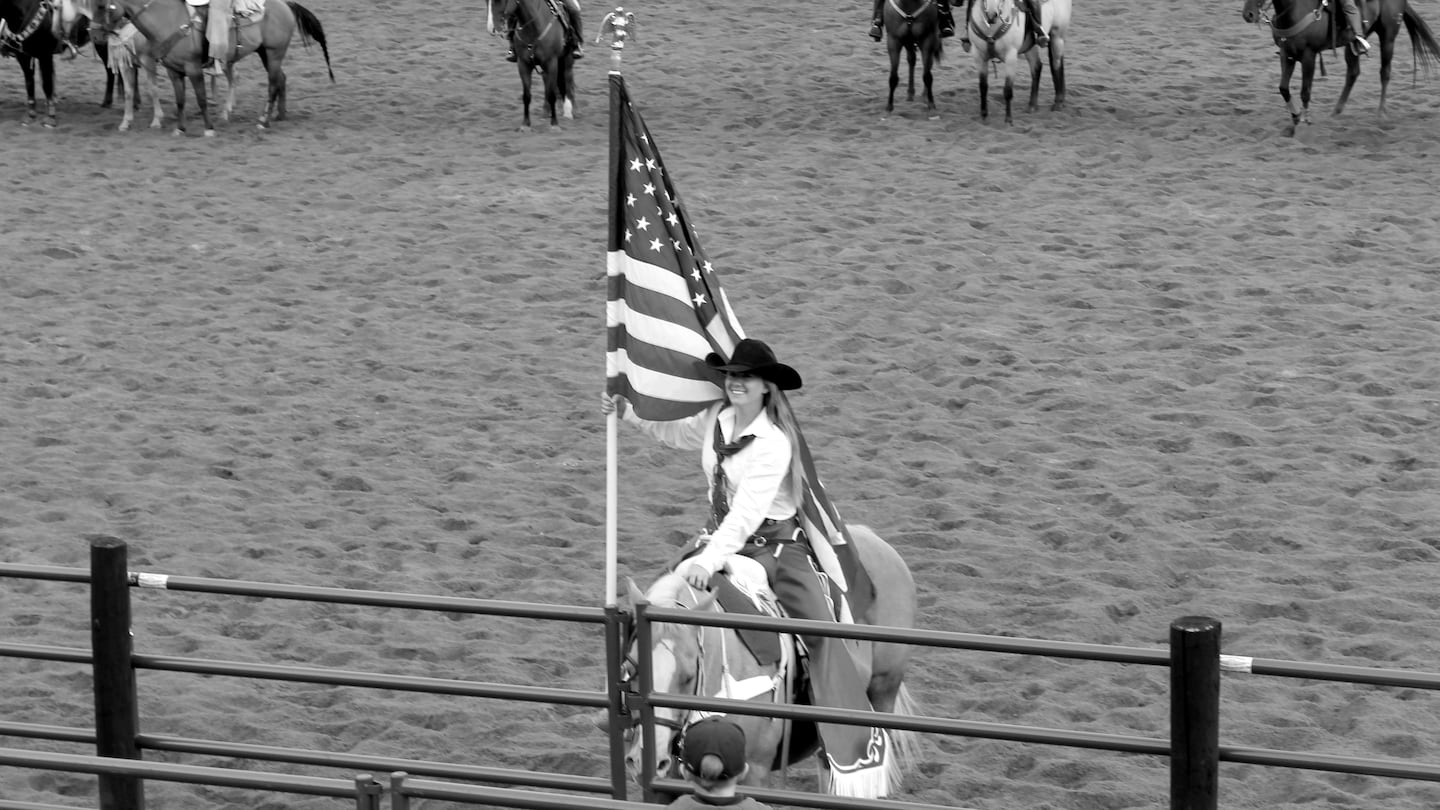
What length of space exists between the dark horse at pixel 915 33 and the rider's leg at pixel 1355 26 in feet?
13.0

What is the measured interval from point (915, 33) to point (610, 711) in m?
13.7

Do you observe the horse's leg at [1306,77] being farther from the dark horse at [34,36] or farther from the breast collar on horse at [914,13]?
the dark horse at [34,36]

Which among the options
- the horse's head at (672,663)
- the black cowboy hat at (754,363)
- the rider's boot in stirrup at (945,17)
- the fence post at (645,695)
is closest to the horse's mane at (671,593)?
the horse's head at (672,663)

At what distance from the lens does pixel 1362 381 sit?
387 inches

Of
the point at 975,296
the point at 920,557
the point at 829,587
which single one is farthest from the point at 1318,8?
Result: the point at 829,587

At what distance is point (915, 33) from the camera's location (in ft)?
56.3

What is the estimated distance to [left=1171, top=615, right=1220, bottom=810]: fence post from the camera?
3955 millimetres

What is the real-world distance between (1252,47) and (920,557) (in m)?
13.8

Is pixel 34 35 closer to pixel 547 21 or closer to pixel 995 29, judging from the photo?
pixel 547 21

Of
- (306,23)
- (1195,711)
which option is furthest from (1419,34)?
(1195,711)

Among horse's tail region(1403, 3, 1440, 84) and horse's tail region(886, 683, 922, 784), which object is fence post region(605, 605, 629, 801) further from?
horse's tail region(1403, 3, 1440, 84)

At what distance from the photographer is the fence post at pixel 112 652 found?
463cm

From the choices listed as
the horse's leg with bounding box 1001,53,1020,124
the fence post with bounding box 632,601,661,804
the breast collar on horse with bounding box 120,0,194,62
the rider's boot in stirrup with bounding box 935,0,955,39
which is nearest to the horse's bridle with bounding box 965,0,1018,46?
the horse's leg with bounding box 1001,53,1020,124

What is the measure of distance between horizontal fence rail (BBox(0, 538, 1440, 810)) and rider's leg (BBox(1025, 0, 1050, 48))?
43.6ft
